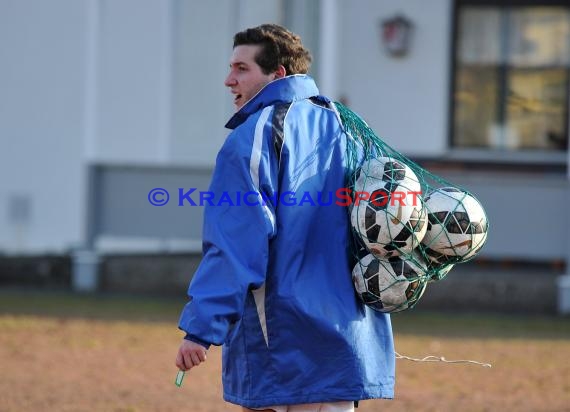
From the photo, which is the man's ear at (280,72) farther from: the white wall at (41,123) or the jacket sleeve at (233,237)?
the white wall at (41,123)

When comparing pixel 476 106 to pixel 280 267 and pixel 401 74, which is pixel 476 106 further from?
pixel 280 267

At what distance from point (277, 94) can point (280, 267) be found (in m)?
0.64

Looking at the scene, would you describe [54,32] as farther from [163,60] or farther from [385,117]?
[385,117]

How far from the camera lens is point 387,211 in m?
4.11

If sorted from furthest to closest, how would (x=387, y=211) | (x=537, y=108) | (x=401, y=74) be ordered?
(x=537, y=108)
(x=401, y=74)
(x=387, y=211)

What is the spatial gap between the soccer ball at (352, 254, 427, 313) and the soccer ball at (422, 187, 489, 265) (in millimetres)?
98

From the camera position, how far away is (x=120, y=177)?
13648 millimetres

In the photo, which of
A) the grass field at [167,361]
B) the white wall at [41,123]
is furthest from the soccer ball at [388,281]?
the white wall at [41,123]

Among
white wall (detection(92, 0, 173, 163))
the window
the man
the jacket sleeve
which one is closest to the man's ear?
the man

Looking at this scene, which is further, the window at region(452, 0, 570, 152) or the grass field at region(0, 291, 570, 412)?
the window at region(452, 0, 570, 152)

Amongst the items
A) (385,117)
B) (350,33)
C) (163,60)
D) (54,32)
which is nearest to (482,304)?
(385,117)

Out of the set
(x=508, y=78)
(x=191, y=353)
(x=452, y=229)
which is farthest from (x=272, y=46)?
(x=508, y=78)

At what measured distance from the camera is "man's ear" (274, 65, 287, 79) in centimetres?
431

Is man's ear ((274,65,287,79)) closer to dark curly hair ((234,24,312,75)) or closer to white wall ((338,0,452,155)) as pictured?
A: dark curly hair ((234,24,312,75))
